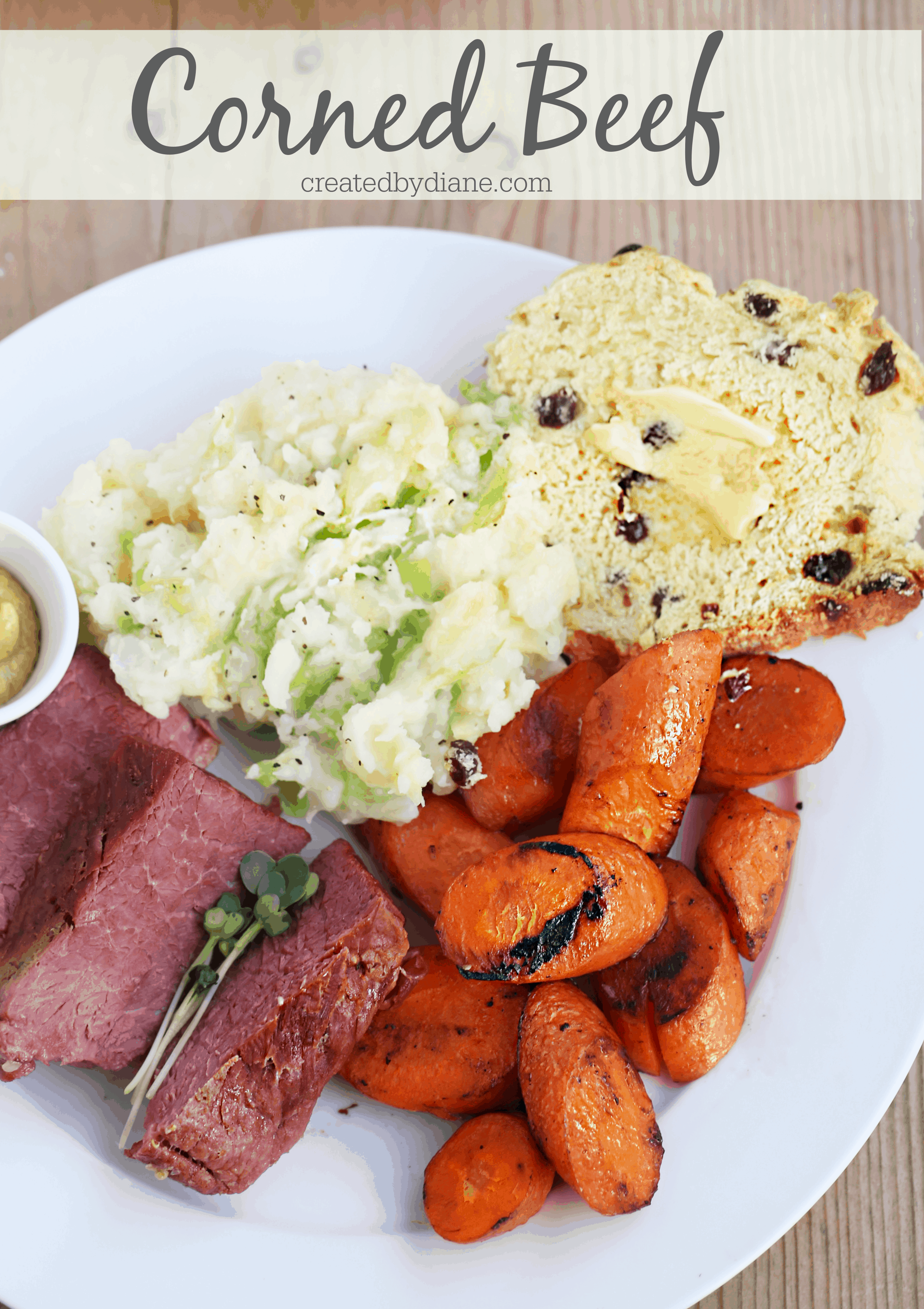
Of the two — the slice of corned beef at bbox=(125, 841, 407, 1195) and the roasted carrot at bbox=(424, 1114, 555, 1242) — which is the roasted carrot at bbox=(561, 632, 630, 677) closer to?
the slice of corned beef at bbox=(125, 841, 407, 1195)

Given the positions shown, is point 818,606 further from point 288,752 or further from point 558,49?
point 558,49

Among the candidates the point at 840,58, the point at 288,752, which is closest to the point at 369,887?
the point at 288,752

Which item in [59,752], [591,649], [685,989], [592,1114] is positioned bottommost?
[592,1114]

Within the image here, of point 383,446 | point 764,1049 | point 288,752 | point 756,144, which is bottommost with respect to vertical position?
point 764,1049

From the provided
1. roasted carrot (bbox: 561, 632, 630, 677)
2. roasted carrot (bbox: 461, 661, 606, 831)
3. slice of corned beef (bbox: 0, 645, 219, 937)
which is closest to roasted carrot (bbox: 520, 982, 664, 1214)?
roasted carrot (bbox: 461, 661, 606, 831)

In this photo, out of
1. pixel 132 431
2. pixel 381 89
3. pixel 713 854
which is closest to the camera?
pixel 713 854

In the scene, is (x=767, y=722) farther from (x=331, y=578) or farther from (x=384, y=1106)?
(x=384, y=1106)
